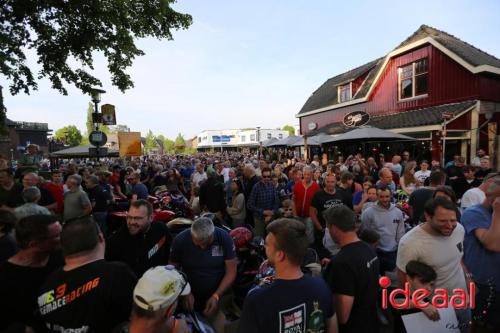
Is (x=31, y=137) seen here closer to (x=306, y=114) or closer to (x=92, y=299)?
(x=306, y=114)

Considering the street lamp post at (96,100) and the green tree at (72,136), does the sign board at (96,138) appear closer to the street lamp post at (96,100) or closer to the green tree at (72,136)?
the street lamp post at (96,100)

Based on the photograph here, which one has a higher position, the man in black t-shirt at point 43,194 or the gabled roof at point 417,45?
the gabled roof at point 417,45

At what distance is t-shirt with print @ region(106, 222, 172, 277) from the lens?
307 cm

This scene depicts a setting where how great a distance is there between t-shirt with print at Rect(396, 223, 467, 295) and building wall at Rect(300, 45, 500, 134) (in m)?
12.9

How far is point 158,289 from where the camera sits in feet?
4.92

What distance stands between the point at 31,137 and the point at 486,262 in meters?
56.8

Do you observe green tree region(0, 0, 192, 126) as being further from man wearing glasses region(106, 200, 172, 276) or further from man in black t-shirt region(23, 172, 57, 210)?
man wearing glasses region(106, 200, 172, 276)

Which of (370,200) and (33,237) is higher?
(33,237)

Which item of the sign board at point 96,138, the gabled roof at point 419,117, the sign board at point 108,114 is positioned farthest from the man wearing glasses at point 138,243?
the gabled roof at point 419,117

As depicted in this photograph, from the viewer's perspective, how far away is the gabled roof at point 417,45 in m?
12.6

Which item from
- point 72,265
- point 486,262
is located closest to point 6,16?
point 72,265

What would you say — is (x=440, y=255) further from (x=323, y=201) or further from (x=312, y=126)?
(x=312, y=126)

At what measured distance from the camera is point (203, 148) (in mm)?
72688

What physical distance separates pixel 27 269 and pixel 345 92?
21377mm
